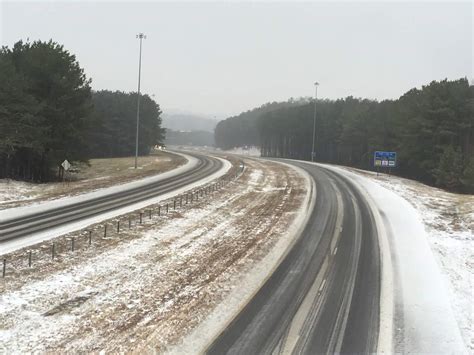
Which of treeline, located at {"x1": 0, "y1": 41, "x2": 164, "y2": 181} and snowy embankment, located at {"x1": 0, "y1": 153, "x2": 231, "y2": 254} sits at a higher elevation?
treeline, located at {"x1": 0, "y1": 41, "x2": 164, "y2": 181}

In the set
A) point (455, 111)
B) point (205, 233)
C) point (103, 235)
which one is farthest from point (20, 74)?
point (455, 111)

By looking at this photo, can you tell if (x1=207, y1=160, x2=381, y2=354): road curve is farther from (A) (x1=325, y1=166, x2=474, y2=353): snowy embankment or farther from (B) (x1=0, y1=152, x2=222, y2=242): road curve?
(B) (x1=0, y1=152, x2=222, y2=242): road curve

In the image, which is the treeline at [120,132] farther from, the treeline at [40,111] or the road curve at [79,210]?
the road curve at [79,210]

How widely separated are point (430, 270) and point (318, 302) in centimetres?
636

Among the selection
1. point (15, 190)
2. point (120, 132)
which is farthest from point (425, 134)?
point (120, 132)

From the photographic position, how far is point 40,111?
37.2 meters

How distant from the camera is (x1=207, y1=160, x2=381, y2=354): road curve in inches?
453

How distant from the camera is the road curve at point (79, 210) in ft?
73.2

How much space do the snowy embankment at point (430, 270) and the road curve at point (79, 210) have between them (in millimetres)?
17972

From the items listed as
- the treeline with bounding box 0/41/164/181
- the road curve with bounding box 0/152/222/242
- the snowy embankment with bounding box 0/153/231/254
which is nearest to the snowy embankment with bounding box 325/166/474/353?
the snowy embankment with bounding box 0/153/231/254

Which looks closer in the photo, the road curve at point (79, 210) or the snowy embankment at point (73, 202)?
the snowy embankment at point (73, 202)

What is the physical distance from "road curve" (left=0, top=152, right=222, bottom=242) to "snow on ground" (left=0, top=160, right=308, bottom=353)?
2.70 m

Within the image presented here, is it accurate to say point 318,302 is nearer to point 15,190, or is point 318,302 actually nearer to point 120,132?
point 15,190

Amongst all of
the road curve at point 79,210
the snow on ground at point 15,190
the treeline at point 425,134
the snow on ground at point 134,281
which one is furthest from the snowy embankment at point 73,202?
the treeline at point 425,134
